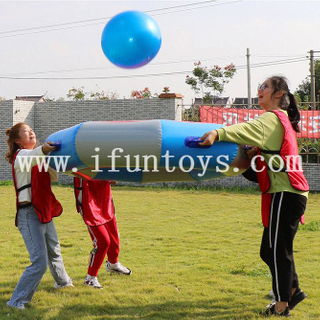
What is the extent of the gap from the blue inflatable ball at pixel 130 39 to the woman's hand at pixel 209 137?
175 cm

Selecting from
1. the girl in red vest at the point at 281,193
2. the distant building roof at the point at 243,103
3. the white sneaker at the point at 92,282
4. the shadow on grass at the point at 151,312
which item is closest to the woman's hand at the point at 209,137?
the girl in red vest at the point at 281,193

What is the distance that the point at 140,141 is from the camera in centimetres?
361

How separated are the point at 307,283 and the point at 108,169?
2.31 meters

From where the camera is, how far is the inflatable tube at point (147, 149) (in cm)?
360

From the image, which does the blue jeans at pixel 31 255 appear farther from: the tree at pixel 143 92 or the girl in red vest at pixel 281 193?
the tree at pixel 143 92

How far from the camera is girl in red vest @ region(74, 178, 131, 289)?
451 centimetres

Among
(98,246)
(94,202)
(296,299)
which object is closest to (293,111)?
(296,299)

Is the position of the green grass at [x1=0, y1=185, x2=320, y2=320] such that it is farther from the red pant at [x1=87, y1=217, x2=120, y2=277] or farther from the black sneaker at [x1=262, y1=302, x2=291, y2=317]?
the red pant at [x1=87, y1=217, x2=120, y2=277]

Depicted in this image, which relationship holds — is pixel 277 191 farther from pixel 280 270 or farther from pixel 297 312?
pixel 297 312

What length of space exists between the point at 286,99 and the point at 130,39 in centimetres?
176

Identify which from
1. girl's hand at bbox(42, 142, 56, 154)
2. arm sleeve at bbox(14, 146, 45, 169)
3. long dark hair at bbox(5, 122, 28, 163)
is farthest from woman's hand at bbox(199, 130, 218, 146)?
long dark hair at bbox(5, 122, 28, 163)

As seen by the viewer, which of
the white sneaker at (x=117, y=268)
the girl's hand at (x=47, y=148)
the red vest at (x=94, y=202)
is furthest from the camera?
the white sneaker at (x=117, y=268)

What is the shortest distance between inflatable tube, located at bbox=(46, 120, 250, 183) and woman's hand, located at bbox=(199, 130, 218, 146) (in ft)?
0.21

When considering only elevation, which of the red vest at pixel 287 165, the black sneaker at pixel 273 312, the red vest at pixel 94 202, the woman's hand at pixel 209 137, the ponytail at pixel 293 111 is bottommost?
the black sneaker at pixel 273 312
